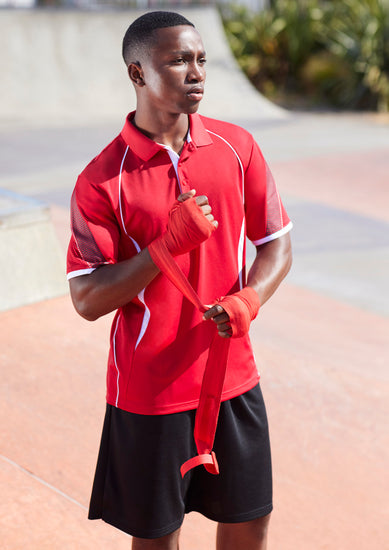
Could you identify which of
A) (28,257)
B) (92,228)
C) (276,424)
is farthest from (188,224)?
(28,257)

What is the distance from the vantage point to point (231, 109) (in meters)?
14.3

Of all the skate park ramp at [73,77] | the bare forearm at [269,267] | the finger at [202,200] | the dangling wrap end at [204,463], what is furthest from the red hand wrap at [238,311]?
the skate park ramp at [73,77]

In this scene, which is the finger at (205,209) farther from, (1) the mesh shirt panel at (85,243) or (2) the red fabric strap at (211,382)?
(1) the mesh shirt panel at (85,243)

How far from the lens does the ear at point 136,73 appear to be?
78.2 inches

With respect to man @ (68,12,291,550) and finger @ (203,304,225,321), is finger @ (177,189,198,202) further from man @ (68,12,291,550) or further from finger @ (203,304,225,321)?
finger @ (203,304,225,321)

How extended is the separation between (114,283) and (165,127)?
0.44 m

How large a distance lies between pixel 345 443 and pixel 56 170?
22.6 ft

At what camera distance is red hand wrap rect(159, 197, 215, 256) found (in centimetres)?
182

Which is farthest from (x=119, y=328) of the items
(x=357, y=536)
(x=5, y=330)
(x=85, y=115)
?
(x=85, y=115)

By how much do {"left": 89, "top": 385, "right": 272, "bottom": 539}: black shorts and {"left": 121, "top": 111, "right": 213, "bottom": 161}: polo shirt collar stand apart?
71cm

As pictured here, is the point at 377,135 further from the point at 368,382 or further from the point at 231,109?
the point at 368,382

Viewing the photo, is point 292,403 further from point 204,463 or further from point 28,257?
point 28,257

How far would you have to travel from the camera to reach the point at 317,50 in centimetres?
1864

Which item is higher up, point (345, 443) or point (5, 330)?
point (345, 443)
